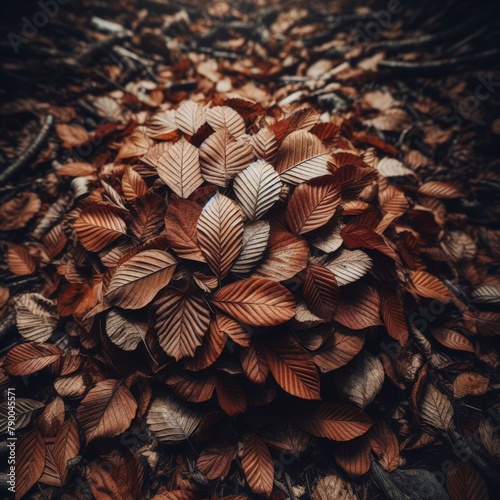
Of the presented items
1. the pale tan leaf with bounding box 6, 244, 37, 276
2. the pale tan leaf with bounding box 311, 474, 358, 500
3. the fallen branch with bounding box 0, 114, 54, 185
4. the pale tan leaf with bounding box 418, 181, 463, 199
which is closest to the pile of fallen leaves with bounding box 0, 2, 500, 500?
the pale tan leaf with bounding box 311, 474, 358, 500

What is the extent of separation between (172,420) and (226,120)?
146cm

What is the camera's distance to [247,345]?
1057mm

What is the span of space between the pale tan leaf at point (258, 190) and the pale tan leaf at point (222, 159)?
80 millimetres

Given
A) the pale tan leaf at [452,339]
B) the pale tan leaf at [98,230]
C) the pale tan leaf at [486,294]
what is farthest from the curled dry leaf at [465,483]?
the pale tan leaf at [98,230]

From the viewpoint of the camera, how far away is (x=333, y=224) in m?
1.31

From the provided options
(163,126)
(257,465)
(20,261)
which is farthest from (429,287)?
(20,261)

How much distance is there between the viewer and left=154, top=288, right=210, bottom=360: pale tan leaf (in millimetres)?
1096

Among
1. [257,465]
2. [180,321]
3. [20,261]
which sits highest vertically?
[180,321]

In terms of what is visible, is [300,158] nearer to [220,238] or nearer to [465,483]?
[220,238]

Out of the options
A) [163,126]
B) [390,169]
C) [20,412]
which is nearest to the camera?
[20,412]

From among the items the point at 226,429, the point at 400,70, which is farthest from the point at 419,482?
the point at 400,70

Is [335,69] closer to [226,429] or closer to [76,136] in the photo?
[76,136]

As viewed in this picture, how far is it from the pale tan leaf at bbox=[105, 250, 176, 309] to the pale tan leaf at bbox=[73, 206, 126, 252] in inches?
10.5

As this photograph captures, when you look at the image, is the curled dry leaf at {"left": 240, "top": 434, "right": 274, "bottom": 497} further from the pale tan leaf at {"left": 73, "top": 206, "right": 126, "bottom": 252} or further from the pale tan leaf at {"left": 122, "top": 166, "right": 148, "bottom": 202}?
the pale tan leaf at {"left": 122, "top": 166, "right": 148, "bottom": 202}
